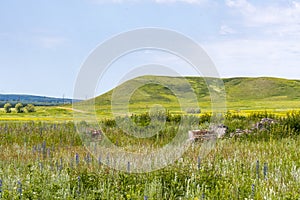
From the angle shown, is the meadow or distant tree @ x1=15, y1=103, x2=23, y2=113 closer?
the meadow

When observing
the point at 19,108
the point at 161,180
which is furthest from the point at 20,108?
the point at 161,180

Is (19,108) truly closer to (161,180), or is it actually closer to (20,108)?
(20,108)

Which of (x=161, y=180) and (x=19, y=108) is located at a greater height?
(x=19, y=108)

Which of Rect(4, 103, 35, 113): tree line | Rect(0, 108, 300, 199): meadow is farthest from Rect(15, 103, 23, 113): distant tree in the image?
Rect(0, 108, 300, 199): meadow

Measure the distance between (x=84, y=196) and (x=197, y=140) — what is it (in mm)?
7124

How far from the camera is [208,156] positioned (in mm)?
→ 7898

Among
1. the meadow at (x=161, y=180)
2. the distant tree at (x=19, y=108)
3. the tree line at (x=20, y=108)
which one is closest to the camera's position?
the meadow at (x=161, y=180)

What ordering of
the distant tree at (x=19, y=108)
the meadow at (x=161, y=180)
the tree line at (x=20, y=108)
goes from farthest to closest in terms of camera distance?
the tree line at (x=20, y=108) → the distant tree at (x=19, y=108) → the meadow at (x=161, y=180)

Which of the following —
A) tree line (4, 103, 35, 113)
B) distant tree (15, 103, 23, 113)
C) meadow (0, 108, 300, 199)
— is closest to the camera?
meadow (0, 108, 300, 199)

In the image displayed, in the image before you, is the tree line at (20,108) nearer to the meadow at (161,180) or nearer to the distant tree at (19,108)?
the distant tree at (19,108)

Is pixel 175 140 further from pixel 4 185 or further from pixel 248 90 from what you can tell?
pixel 248 90

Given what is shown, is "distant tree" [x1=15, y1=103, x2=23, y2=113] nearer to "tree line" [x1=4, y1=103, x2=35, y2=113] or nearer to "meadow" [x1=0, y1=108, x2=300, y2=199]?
"tree line" [x1=4, y1=103, x2=35, y2=113]

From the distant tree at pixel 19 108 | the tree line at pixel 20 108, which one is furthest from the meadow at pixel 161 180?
the tree line at pixel 20 108

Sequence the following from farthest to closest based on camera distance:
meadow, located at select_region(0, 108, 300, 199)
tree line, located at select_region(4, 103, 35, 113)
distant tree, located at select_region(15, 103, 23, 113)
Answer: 1. tree line, located at select_region(4, 103, 35, 113)
2. distant tree, located at select_region(15, 103, 23, 113)
3. meadow, located at select_region(0, 108, 300, 199)
